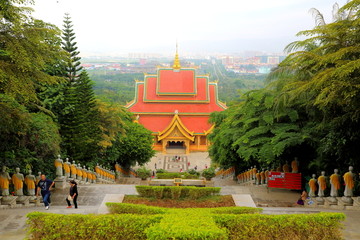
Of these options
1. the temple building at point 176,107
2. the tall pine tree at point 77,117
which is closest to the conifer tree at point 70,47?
the tall pine tree at point 77,117

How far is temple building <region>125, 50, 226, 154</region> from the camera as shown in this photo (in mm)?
36156

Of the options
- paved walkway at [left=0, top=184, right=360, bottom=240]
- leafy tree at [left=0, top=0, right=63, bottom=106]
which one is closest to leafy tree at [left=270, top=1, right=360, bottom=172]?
paved walkway at [left=0, top=184, right=360, bottom=240]

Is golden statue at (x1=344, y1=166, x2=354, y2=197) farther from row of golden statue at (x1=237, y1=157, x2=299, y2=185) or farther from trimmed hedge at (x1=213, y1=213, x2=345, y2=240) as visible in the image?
trimmed hedge at (x1=213, y1=213, x2=345, y2=240)

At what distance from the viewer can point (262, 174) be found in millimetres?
16078

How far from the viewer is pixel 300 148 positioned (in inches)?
545

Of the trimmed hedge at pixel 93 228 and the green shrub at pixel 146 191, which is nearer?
the trimmed hedge at pixel 93 228

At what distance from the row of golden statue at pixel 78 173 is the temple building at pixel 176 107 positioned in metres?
15.8

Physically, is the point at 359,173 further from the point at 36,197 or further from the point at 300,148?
the point at 36,197

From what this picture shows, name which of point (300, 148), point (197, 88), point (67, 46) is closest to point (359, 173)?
point (300, 148)

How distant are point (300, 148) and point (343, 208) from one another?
4.17 metres

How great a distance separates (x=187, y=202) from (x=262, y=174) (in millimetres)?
8150

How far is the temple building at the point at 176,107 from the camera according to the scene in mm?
36156

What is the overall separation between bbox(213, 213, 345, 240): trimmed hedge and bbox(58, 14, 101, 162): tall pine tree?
38.9ft

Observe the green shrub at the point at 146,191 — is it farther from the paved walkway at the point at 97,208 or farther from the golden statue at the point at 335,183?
the golden statue at the point at 335,183
